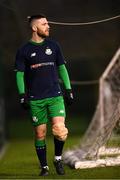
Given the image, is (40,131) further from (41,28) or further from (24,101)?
(41,28)

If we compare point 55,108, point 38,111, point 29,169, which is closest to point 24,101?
point 38,111

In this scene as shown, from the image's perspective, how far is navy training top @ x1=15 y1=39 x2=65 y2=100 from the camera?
1073cm

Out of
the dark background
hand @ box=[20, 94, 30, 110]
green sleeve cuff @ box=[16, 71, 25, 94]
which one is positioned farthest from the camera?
the dark background

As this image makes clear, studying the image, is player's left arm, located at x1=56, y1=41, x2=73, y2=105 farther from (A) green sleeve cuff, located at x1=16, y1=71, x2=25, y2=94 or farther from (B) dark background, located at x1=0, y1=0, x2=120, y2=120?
(B) dark background, located at x1=0, y1=0, x2=120, y2=120

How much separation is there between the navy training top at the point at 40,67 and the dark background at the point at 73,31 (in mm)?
2327

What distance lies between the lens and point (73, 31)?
622 inches

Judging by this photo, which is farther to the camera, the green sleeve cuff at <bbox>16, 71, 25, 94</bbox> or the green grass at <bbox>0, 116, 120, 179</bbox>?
the green sleeve cuff at <bbox>16, 71, 25, 94</bbox>

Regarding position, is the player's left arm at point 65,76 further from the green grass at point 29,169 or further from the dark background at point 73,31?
the dark background at point 73,31

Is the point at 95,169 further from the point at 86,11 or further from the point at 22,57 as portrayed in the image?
the point at 86,11

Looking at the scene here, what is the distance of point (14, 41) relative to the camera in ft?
62.4

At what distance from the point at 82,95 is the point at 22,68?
15.8 meters

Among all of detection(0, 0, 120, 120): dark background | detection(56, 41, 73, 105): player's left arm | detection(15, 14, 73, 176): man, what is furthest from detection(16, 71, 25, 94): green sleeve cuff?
detection(0, 0, 120, 120): dark background

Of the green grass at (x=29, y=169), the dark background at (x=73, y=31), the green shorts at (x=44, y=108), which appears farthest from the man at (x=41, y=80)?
the dark background at (x=73, y=31)

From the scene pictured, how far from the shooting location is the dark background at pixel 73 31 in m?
14.0
